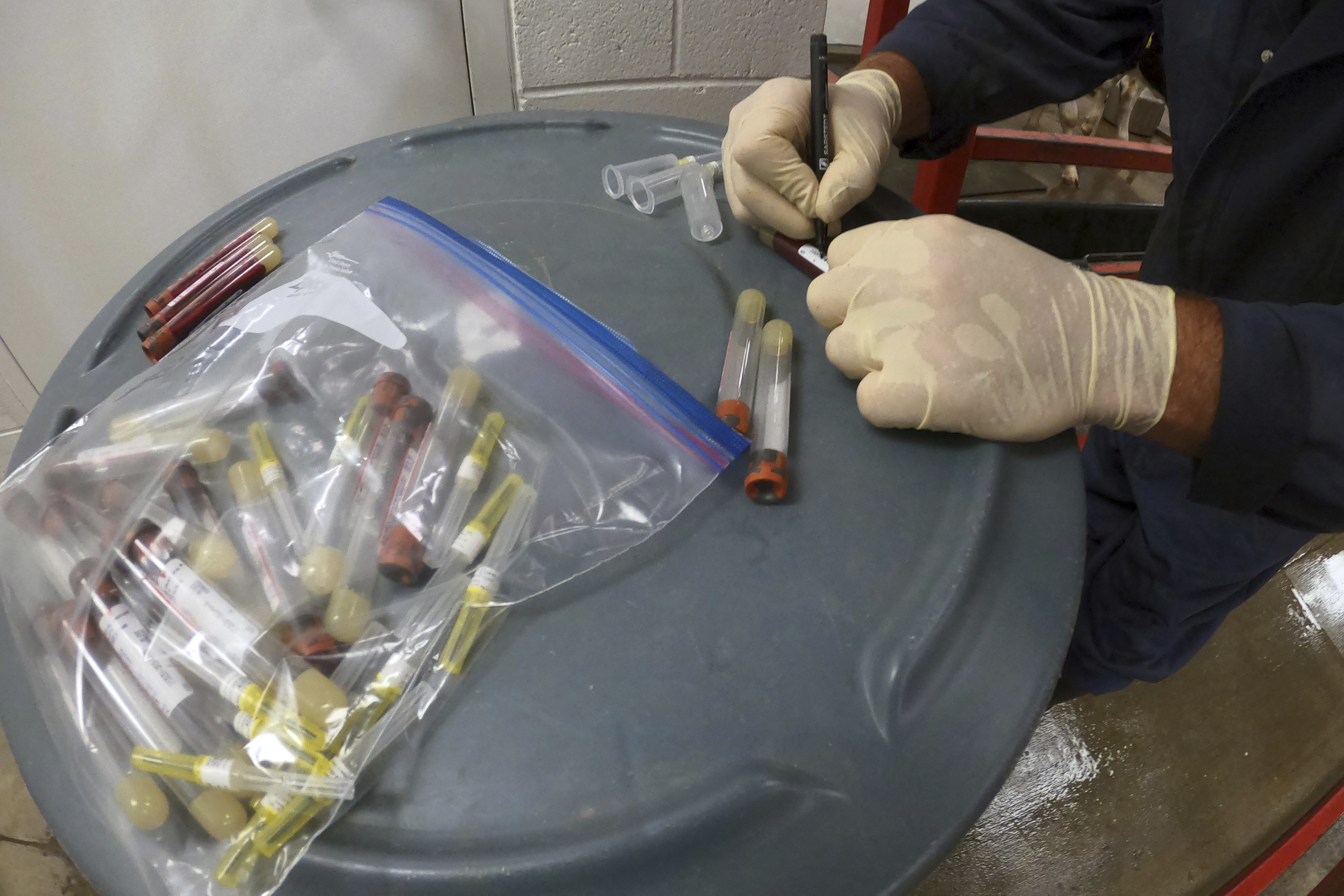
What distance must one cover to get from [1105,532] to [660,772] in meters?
0.67

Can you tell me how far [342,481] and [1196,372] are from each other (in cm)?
57

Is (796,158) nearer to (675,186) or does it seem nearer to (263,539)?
(675,186)

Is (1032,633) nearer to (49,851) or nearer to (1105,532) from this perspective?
(1105,532)

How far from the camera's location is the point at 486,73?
3.53 feet

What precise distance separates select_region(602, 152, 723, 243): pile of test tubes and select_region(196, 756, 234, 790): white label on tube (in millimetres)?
516

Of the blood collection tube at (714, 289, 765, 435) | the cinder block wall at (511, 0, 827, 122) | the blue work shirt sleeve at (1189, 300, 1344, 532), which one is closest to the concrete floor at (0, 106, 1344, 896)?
the blue work shirt sleeve at (1189, 300, 1344, 532)

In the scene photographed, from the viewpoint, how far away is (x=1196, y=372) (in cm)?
51

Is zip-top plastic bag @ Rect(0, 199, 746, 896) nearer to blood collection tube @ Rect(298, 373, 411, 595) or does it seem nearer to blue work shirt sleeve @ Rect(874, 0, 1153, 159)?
blood collection tube @ Rect(298, 373, 411, 595)

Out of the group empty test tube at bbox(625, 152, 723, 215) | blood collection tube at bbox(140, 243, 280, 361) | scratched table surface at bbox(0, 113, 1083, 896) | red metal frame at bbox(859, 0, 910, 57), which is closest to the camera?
scratched table surface at bbox(0, 113, 1083, 896)

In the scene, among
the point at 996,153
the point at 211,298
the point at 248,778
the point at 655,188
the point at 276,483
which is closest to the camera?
the point at 248,778

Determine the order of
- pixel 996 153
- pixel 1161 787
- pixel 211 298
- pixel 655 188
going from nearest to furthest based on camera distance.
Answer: pixel 211 298
pixel 655 188
pixel 1161 787
pixel 996 153

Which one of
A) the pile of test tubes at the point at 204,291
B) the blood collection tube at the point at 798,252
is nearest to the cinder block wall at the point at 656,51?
the blood collection tube at the point at 798,252

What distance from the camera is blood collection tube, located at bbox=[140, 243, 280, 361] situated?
59 cm

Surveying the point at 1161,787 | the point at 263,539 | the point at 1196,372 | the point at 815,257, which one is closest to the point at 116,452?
the point at 263,539
